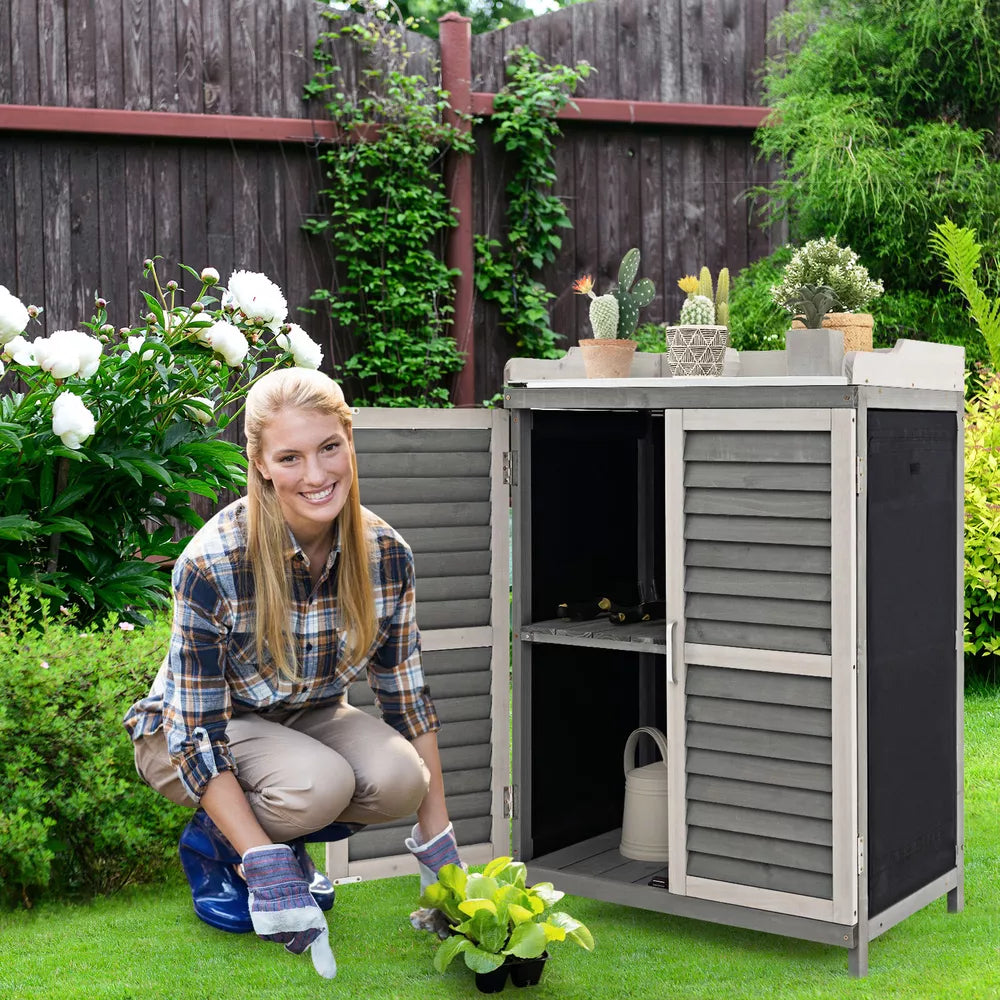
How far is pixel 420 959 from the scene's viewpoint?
299cm

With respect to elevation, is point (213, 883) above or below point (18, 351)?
below

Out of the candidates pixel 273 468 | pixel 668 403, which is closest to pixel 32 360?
pixel 273 468

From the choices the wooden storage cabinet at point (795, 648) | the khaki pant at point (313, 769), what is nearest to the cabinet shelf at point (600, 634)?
the wooden storage cabinet at point (795, 648)

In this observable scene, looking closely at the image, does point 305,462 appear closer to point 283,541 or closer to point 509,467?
point 283,541

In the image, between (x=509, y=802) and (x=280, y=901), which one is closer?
(x=280, y=901)

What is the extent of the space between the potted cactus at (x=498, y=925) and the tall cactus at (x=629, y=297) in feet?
4.23

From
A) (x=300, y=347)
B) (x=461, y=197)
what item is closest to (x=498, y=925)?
(x=300, y=347)

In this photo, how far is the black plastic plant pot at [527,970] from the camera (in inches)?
110

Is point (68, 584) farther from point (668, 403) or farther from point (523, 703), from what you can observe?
point (668, 403)

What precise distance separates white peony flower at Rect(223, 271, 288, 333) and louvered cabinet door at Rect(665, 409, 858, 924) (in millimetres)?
1345

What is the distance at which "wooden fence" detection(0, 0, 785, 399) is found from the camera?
5.54 metres

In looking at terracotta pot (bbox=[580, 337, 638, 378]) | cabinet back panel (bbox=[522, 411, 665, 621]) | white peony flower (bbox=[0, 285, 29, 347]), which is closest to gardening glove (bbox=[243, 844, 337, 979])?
cabinet back panel (bbox=[522, 411, 665, 621])

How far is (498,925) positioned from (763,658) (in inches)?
30.1

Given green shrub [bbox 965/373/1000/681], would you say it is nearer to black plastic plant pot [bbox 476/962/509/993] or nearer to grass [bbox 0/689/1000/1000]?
grass [bbox 0/689/1000/1000]
